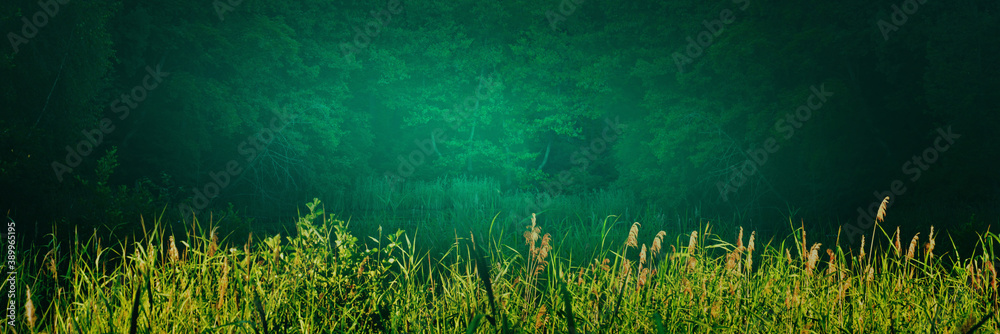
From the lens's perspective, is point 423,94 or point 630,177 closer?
point 630,177

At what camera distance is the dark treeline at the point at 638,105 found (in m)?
7.24

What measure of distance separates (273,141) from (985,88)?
11765mm

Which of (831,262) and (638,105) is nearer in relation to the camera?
(831,262)

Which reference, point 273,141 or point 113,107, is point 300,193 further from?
Result: point 113,107

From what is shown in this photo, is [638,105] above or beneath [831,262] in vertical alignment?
beneath

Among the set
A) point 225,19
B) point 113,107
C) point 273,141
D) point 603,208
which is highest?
point 225,19

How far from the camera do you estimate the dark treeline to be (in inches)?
285

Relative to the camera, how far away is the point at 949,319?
10.2 feet

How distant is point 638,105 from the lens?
41.7 ft

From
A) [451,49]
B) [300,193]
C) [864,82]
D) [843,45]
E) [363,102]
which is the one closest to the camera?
[843,45]

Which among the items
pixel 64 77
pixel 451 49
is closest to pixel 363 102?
pixel 451 49

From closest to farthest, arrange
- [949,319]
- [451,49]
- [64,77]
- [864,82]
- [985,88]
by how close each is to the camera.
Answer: [949,319] → [64,77] → [985,88] → [864,82] → [451,49]

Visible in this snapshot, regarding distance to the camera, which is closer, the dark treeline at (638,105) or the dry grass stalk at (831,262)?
the dry grass stalk at (831,262)

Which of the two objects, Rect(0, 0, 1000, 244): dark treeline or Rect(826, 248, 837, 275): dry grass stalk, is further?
Rect(0, 0, 1000, 244): dark treeline
